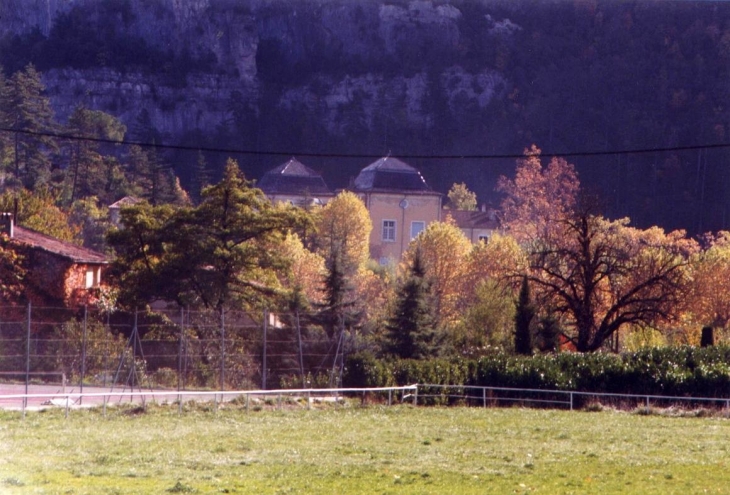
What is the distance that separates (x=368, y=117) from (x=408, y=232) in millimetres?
23547

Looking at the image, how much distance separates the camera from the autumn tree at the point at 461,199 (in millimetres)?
118312

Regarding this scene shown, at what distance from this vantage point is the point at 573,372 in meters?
35.3

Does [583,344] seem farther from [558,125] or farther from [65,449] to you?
[558,125]

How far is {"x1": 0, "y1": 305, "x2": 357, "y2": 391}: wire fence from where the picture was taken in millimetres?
29969

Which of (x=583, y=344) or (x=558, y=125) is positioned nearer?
(x=583, y=344)

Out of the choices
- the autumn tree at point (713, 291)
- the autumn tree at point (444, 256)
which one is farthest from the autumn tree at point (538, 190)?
the autumn tree at point (713, 291)

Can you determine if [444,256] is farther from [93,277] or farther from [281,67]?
[281,67]

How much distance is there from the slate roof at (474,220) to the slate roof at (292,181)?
13.6 m

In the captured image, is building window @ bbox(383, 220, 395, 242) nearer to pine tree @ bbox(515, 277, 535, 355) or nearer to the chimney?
pine tree @ bbox(515, 277, 535, 355)

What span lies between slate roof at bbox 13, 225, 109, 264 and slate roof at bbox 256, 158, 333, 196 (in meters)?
50.0

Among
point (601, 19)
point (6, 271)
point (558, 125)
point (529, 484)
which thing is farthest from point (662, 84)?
point (529, 484)

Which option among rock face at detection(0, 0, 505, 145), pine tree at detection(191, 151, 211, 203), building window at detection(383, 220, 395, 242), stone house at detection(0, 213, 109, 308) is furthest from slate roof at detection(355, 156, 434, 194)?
stone house at detection(0, 213, 109, 308)

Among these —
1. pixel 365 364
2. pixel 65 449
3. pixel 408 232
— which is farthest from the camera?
pixel 408 232

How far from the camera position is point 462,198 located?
119750mm
